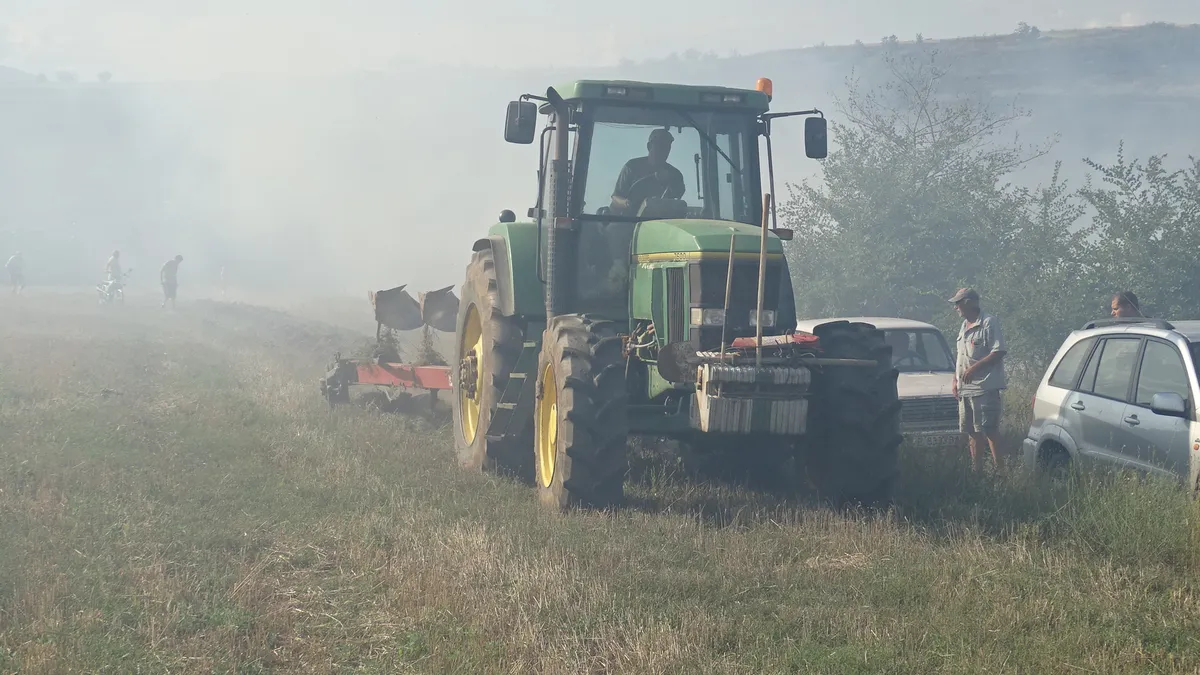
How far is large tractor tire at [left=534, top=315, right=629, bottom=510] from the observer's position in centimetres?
749

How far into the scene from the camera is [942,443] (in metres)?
10.8

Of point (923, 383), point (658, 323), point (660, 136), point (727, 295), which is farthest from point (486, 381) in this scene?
point (923, 383)

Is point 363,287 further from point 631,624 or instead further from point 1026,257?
point 631,624

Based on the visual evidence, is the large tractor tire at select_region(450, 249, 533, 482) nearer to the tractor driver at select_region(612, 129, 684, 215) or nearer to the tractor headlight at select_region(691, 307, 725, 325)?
the tractor driver at select_region(612, 129, 684, 215)

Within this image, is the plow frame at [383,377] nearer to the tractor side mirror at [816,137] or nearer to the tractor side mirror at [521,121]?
the tractor side mirror at [521,121]

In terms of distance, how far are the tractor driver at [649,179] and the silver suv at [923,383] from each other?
2.24 m

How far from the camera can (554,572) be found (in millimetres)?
6109

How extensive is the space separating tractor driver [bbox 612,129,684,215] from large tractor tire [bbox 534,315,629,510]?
1457 mm

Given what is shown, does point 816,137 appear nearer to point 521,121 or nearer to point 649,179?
point 649,179

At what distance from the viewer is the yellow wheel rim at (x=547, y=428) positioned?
331 inches

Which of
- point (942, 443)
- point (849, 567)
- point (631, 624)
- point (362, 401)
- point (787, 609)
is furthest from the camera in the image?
point (362, 401)

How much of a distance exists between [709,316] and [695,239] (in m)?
0.52

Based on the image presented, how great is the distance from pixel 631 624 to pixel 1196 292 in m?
12.8

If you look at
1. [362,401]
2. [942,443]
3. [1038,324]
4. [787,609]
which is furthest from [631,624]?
[1038,324]
